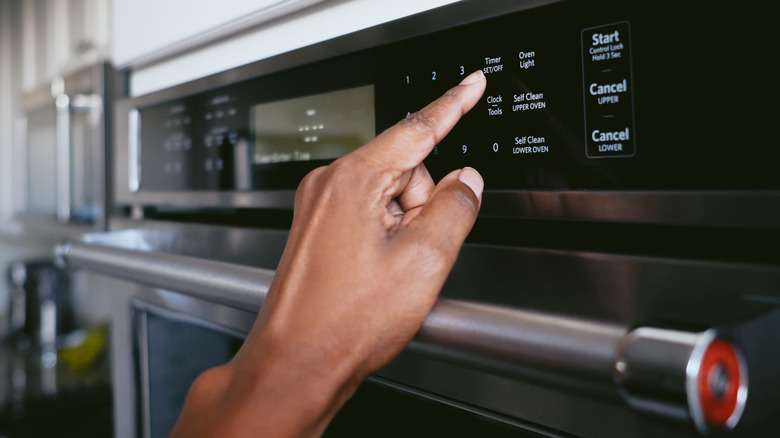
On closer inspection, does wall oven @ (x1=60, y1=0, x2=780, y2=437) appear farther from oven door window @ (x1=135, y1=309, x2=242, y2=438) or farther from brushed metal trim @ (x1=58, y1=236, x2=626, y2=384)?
oven door window @ (x1=135, y1=309, x2=242, y2=438)

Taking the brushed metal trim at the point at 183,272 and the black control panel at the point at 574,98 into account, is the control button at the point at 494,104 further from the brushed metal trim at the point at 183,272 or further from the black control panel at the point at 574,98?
the brushed metal trim at the point at 183,272

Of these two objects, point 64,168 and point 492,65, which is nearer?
point 492,65

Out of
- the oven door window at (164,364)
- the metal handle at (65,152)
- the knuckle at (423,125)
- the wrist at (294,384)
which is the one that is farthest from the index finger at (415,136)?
the metal handle at (65,152)

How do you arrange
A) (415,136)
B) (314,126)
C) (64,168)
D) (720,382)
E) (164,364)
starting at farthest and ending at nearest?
(64,168)
(164,364)
(314,126)
(415,136)
(720,382)

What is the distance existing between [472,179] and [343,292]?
0.10 metres

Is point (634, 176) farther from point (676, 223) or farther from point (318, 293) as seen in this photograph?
point (318, 293)

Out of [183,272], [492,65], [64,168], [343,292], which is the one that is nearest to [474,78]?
[492,65]

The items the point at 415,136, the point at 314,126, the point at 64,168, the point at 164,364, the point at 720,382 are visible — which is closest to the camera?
the point at 720,382

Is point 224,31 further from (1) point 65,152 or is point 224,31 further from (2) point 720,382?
(1) point 65,152

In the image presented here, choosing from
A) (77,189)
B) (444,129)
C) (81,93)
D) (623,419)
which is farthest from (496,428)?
(77,189)

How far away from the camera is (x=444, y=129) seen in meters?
0.29

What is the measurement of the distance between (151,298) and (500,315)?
19.6 inches

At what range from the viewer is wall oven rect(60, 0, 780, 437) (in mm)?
208

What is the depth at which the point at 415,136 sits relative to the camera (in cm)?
29
